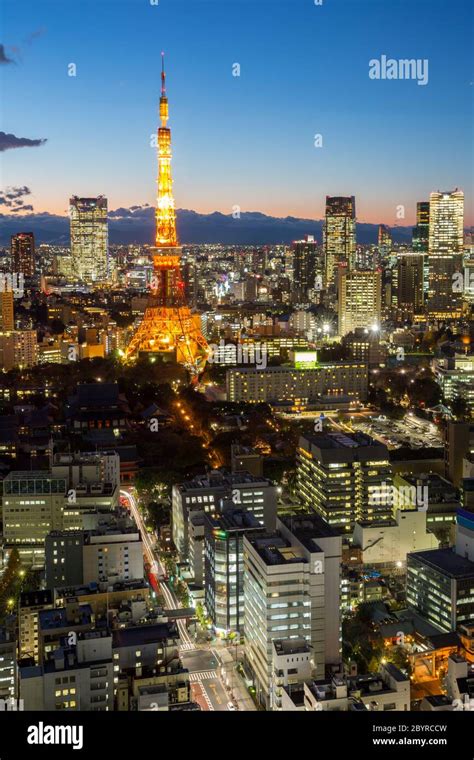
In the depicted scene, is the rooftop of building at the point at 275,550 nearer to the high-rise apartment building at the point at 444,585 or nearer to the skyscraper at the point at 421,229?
the high-rise apartment building at the point at 444,585

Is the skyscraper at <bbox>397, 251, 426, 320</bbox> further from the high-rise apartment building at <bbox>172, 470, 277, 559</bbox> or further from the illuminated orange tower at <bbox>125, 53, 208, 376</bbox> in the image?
the high-rise apartment building at <bbox>172, 470, 277, 559</bbox>

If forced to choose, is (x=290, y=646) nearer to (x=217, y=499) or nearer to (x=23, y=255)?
(x=217, y=499)

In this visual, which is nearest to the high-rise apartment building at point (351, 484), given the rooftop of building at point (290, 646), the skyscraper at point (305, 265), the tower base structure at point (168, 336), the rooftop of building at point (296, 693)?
the rooftop of building at point (290, 646)

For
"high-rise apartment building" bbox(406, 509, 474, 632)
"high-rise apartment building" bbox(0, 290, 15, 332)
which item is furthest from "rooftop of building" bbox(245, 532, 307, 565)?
"high-rise apartment building" bbox(0, 290, 15, 332)

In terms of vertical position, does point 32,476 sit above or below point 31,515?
above

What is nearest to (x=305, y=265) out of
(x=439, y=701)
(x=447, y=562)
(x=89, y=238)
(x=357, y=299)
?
(x=357, y=299)
